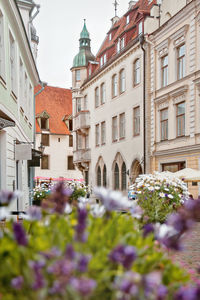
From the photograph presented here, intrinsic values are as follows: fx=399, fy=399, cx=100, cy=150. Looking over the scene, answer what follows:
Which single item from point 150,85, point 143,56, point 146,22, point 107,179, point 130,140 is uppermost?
point 146,22

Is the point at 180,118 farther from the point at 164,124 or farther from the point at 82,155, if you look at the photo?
the point at 82,155

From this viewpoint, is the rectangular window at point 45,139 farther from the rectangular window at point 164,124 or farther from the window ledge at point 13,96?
the window ledge at point 13,96

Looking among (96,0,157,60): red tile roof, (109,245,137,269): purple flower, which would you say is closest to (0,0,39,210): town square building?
(109,245,137,269): purple flower

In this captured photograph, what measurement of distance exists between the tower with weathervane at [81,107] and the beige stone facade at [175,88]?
38.8 ft

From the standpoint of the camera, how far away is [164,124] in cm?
2353

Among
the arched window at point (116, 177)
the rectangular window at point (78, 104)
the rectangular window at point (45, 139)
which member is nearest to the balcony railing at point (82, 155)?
the rectangular window at point (78, 104)

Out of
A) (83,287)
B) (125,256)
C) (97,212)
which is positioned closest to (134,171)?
(97,212)

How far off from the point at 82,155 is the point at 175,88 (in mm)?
15595

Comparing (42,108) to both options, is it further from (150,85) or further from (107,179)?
(150,85)

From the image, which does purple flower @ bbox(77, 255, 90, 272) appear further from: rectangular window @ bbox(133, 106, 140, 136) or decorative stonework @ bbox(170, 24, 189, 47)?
rectangular window @ bbox(133, 106, 140, 136)

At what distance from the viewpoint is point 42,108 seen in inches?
1897

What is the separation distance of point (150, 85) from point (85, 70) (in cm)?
1389

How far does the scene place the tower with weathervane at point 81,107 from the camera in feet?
117

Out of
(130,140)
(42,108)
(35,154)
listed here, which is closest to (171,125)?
(130,140)
